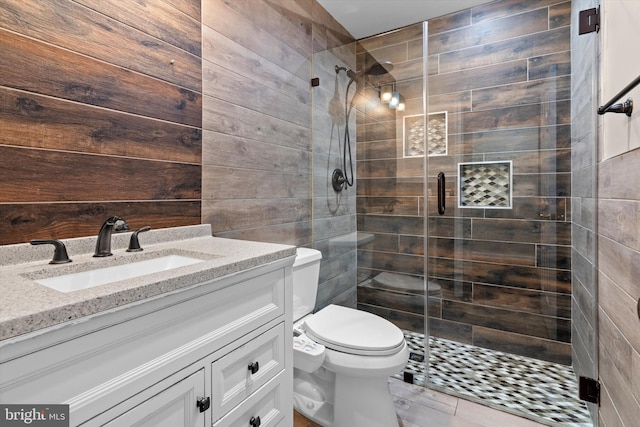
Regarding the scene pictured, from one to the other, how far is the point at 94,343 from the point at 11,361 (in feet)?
0.39

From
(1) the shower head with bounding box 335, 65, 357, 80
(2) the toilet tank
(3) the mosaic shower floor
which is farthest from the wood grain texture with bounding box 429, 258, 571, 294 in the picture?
(1) the shower head with bounding box 335, 65, 357, 80

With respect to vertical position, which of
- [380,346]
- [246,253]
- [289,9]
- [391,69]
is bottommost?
[380,346]

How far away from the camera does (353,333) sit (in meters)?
1.58

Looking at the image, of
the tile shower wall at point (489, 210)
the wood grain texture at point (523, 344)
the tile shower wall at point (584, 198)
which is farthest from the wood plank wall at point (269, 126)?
the tile shower wall at point (584, 198)

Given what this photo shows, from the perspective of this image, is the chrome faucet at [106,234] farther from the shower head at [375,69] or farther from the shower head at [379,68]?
the shower head at [379,68]

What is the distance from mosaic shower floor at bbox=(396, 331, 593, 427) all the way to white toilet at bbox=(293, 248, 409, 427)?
62 centimetres

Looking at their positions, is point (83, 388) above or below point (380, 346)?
above

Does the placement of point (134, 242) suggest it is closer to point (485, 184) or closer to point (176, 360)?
point (176, 360)

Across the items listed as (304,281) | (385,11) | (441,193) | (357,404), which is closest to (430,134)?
(441,193)

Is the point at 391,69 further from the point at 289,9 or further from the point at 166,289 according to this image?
the point at 166,289

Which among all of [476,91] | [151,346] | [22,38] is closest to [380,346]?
[151,346]

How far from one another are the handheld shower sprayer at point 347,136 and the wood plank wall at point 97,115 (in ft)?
4.17

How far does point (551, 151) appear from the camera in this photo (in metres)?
2.13

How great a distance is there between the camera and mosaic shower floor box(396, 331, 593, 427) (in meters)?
1.70
